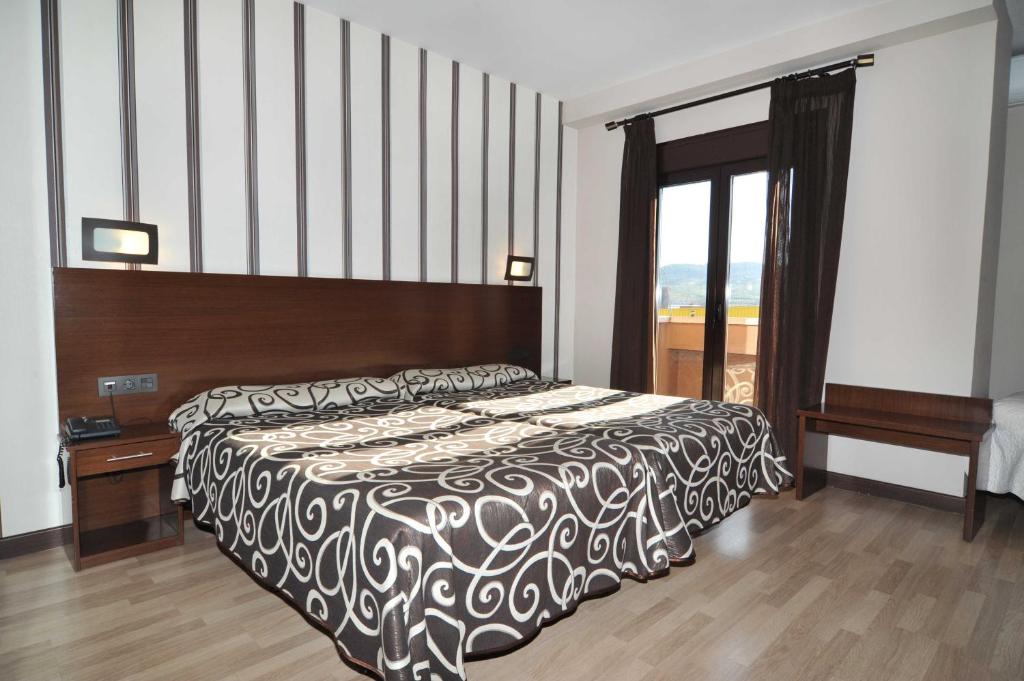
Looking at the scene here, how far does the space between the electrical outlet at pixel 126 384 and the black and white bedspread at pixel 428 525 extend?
23.7 inches

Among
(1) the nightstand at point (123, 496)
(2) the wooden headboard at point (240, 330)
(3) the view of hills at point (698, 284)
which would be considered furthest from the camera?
(3) the view of hills at point (698, 284)

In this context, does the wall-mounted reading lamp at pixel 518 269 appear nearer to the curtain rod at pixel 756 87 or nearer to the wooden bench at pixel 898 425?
the curtain rod at pixel 756 87

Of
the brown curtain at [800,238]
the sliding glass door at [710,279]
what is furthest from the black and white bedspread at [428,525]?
the sliding glass door at [710,279]

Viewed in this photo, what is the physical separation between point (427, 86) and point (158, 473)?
9.61 feet

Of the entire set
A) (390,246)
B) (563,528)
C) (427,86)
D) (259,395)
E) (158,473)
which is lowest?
(158,473)

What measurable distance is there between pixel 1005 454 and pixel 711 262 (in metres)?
2.08

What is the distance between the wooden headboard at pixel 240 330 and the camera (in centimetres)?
273

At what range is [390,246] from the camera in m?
3.90

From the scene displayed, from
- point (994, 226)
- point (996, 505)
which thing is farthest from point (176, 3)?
point (996, 505)

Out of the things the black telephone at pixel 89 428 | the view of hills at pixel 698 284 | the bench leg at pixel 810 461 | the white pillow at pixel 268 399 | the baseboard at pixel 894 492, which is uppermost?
the view of hills at pixel 698 284

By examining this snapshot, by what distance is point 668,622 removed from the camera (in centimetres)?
215

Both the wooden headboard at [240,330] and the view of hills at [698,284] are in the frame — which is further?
the view of hills at [698,284]

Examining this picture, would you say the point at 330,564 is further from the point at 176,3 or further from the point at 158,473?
the point at 176,3

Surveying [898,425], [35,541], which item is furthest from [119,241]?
[898,425]
